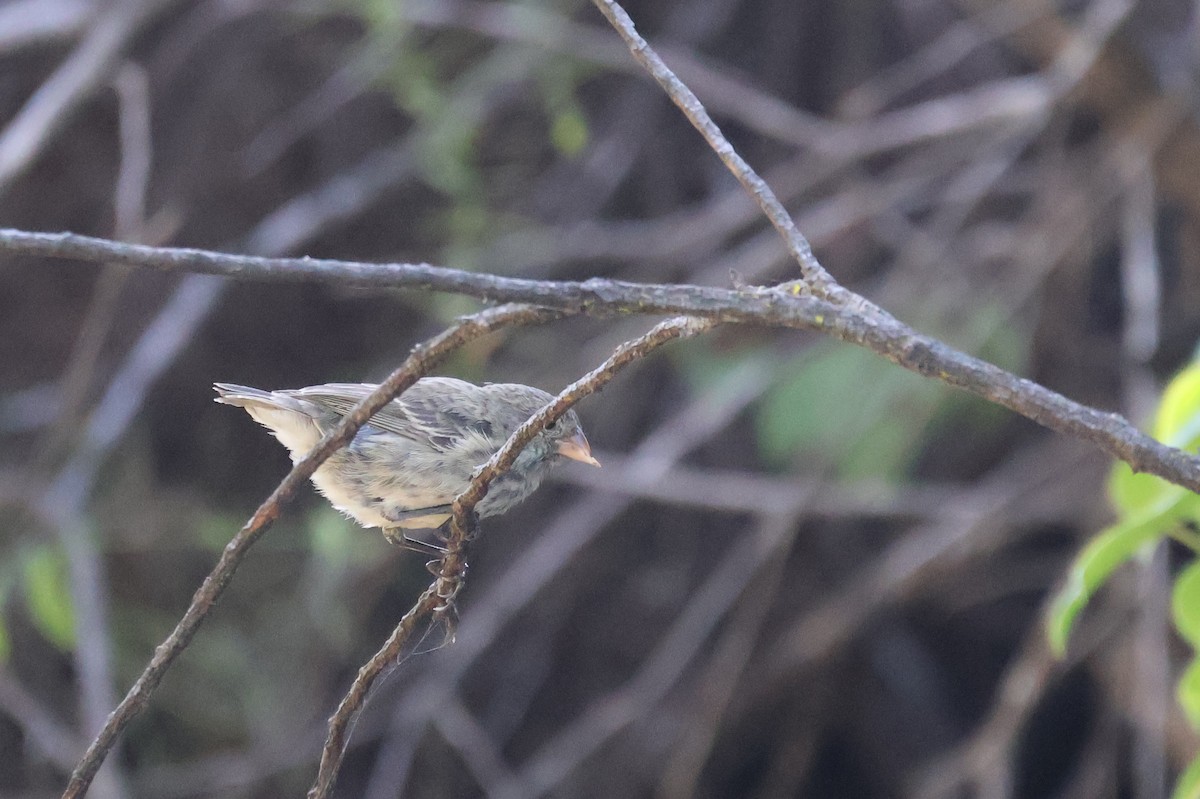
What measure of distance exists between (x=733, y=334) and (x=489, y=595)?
4.49ft

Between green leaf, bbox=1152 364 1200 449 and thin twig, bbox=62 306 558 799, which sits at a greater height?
green leaf, bbox=1152 364 1200 449

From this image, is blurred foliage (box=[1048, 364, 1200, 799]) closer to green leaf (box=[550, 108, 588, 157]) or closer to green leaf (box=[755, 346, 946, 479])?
green leaf (box=[755, 346, 946, 479])

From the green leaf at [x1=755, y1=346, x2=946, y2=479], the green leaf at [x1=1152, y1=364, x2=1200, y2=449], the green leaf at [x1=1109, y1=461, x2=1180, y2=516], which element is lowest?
the green leaf at [x1=1109, y1=461, x2=1180, y2=516]

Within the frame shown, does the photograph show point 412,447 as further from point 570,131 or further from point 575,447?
point 570,131

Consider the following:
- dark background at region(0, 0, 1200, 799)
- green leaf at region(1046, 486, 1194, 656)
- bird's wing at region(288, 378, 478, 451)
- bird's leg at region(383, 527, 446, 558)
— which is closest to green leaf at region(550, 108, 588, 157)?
dark background at region(0, 0, 1200, 799)

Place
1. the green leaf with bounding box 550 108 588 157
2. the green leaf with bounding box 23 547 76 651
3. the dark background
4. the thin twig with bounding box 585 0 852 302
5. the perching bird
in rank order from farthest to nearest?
the green leaf with bounding box 550 108 588 157 → the dark background → the green leaf with bounding box 23 547 76 651 → the perching bird → the thin twig with bounding box 585 0 852 302

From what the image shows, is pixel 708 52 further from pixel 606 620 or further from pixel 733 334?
pixel 606 620

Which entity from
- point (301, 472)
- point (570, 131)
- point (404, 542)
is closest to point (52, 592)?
point (404, 542)

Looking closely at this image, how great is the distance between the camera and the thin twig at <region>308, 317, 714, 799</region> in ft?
4.63

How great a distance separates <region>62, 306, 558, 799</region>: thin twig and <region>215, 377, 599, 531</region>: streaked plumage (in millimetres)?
1096

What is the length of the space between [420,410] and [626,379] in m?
2.45

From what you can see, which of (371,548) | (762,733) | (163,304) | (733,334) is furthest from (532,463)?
(762,733)

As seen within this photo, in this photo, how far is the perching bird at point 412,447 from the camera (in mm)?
2598

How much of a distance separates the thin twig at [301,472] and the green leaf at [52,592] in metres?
2.75
